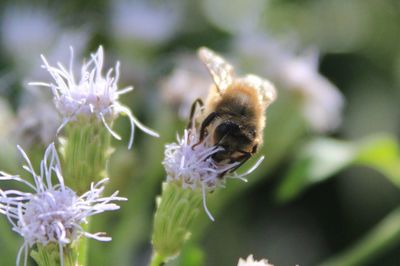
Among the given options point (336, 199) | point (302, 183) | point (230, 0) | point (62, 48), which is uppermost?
point (230, 0)

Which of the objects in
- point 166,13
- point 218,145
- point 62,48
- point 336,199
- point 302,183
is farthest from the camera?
point 166,13

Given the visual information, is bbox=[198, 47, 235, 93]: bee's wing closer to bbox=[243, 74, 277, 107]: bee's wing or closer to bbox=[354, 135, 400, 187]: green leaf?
bbox=[243, 74, 277, 107]: bee's wing

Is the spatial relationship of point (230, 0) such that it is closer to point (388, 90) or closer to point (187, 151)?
point (388, 90)

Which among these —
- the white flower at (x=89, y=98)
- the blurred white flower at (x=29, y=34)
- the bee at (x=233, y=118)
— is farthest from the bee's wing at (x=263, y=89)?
the blurred white flower at (x=29, y=34)

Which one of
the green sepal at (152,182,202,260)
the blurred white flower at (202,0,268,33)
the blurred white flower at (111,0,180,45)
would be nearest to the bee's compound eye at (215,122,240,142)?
the green sepal at (152,182,202,260)

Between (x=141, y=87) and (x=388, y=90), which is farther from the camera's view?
(x=388, y=90)

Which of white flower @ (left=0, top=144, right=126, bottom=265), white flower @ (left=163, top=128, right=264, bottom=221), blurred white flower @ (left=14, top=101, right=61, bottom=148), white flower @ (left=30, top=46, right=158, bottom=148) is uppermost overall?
blurred white flower @ (left=14, top=101, right=61, bottom=148)

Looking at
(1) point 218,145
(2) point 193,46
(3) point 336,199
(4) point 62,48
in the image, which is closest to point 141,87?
(4) point 62,48

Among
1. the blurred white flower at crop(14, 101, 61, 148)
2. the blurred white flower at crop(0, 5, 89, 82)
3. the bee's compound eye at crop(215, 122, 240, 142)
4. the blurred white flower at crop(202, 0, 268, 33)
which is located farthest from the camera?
the blurred white flower at crop(202, 0, 268, 33)

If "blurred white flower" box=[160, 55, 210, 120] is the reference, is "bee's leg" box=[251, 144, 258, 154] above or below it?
below
